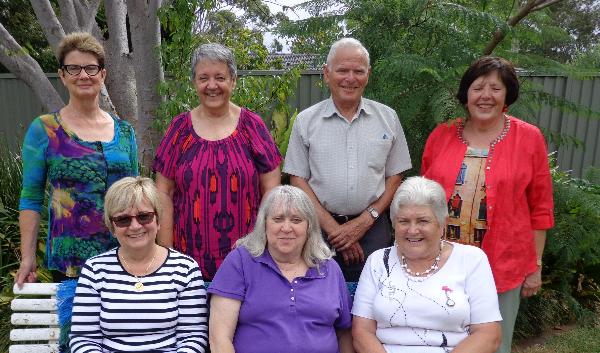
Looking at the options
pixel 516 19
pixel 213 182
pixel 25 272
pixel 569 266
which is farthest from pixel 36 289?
pixel 569 266

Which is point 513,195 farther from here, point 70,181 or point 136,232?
point 70,181

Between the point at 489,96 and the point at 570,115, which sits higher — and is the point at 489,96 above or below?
above

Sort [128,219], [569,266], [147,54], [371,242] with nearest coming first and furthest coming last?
[128,219] → [371,242] → [569,266] → [147,54]

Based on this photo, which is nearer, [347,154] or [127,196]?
[127,196]

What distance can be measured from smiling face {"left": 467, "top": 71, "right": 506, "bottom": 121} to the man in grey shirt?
516 millimetres

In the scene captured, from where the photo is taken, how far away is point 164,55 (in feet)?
15.9

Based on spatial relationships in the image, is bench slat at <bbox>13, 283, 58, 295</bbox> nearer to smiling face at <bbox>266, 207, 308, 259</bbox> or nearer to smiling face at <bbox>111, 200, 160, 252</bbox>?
smiling face at <bbox>111, 200, 160, 252</bbox>

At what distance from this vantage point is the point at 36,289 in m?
2.69

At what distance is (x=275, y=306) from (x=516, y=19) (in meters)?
2.91

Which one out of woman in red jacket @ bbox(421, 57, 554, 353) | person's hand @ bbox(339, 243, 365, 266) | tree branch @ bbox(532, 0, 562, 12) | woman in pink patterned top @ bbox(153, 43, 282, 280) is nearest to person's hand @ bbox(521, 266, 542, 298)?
woman in red jacket @ bbox(421, 57, 554, 353)

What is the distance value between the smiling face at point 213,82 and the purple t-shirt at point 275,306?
0.80 metres

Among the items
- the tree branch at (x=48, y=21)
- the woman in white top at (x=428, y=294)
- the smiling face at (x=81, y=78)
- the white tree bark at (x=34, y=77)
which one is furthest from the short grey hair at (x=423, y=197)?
the white tree bark at (x=34, y=77)

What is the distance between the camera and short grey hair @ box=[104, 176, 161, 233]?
7.79 feet

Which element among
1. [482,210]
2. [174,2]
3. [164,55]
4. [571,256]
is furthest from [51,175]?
[571,256]
